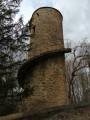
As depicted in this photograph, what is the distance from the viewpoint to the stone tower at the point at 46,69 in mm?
6922

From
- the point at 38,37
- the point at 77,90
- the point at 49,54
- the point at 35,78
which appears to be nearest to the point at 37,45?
the point at 38,37

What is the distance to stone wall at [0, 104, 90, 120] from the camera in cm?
366

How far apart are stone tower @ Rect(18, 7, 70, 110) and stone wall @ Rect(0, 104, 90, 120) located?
256 cm

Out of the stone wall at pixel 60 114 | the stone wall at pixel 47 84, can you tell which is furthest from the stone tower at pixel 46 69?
the stone wall at pixel 60 114

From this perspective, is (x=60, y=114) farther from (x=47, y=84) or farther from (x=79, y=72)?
(x=79, y=72)

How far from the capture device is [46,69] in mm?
7336

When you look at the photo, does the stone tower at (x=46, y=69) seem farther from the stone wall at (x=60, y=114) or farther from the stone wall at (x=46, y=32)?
the stone wall at (x=60, y=114)

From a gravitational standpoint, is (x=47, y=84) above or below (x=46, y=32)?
below

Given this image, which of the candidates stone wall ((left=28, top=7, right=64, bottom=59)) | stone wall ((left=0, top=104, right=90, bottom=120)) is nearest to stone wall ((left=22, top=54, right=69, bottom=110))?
stone wall ((left=28, top=7, right=64, bottom=59))

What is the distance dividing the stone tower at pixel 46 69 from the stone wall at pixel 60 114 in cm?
256

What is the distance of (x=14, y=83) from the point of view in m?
4.58

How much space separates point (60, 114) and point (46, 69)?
136 inches

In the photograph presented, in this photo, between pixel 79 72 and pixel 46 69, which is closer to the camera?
pixel 46 69

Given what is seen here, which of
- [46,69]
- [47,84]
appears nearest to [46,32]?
[46,69]
